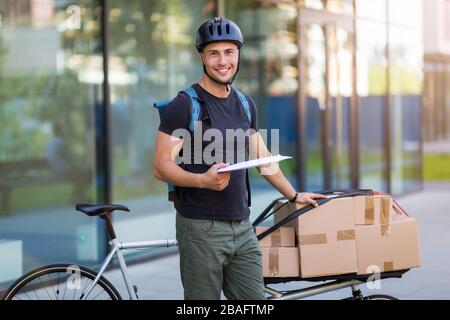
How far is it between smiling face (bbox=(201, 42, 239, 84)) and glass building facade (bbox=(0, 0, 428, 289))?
3.51 metres

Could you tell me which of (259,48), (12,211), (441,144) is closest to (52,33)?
(12,211)

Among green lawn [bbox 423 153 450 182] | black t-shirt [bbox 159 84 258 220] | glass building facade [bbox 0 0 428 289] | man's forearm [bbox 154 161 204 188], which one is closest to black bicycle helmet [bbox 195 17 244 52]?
black t-shirt [bbox 159 84 258 220]

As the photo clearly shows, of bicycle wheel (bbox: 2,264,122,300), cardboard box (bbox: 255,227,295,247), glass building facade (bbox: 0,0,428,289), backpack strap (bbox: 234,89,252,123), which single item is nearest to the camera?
backpack strap (bbox: 234,89,252,123)

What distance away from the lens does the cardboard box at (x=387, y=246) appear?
4.15m

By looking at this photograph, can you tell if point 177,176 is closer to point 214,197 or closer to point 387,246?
point 214,197

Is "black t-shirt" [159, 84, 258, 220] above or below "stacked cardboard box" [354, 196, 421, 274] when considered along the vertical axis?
above

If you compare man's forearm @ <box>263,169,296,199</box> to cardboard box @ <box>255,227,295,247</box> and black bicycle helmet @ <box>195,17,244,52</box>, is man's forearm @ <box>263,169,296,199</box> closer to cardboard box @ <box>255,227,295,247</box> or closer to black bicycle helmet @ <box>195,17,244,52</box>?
cardboard box @ <box>255,227,295,247</box>

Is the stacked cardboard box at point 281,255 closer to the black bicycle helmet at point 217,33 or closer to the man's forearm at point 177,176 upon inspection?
the man's forearm at point 177,176

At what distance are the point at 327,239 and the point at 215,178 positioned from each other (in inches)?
39.3

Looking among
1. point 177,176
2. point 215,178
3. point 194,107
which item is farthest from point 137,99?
point 215,178

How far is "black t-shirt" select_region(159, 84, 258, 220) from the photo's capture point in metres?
3.52

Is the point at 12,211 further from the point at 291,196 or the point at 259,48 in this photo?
the point at 259,48

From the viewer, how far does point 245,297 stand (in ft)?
11.9

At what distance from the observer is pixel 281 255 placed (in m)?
4.07
